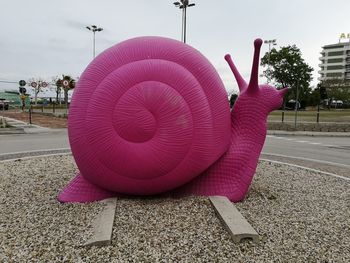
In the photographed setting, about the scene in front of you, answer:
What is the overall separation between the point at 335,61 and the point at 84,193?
110 meters

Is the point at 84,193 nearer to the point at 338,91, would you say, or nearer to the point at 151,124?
the point at 151,124

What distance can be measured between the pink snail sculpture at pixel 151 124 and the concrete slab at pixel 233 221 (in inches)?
13.5

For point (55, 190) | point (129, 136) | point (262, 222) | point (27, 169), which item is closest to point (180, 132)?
point (129, 136)

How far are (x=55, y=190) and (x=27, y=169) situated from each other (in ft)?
6.49

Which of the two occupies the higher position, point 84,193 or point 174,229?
point 84,193

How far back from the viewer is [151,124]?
3.66 meters

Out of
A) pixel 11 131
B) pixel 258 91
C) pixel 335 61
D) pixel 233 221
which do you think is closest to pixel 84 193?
pixel 233 221

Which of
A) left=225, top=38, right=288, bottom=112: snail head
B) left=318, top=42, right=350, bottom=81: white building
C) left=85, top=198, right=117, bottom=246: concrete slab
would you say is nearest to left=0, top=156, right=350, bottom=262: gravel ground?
left=85, top=198, right=117, bottom=246: concrete slab

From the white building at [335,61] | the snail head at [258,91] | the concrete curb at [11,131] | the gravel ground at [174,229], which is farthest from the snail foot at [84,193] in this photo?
the white building at [335,61]

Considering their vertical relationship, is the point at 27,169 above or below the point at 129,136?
below

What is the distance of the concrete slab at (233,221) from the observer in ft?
10.2

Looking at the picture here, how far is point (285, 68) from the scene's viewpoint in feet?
176

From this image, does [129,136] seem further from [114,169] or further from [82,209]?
[82,209]

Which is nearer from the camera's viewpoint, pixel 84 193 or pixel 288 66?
pixel 84 193
